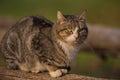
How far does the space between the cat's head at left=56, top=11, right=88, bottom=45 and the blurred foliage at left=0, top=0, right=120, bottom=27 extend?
8109 mm

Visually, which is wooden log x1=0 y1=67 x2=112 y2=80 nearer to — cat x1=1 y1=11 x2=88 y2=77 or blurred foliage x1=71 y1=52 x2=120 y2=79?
cat x1=1 y1=11 x2=88 y2=77

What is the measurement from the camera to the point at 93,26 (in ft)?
42.3

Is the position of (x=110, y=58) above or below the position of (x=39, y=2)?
below

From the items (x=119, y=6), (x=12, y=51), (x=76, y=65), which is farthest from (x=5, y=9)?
(x=12, y=51)

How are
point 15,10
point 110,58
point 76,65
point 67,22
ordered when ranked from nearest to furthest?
point 67,22 → point 76,65 → point 110,58 → point 15,10

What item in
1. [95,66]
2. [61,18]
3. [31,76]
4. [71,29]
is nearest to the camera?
[71,29]

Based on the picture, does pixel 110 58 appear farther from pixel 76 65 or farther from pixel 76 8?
pixel 76 8

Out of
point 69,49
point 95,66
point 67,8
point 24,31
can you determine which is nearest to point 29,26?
point 24,31

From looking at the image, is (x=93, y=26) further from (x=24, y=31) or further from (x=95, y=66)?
(x=24, y=31)

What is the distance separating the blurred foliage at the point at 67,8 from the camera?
15.9 meters

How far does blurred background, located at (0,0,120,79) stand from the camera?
39.7 ft

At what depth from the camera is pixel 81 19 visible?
7418mm

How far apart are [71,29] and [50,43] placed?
388mm

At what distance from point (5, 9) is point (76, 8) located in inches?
89.3
